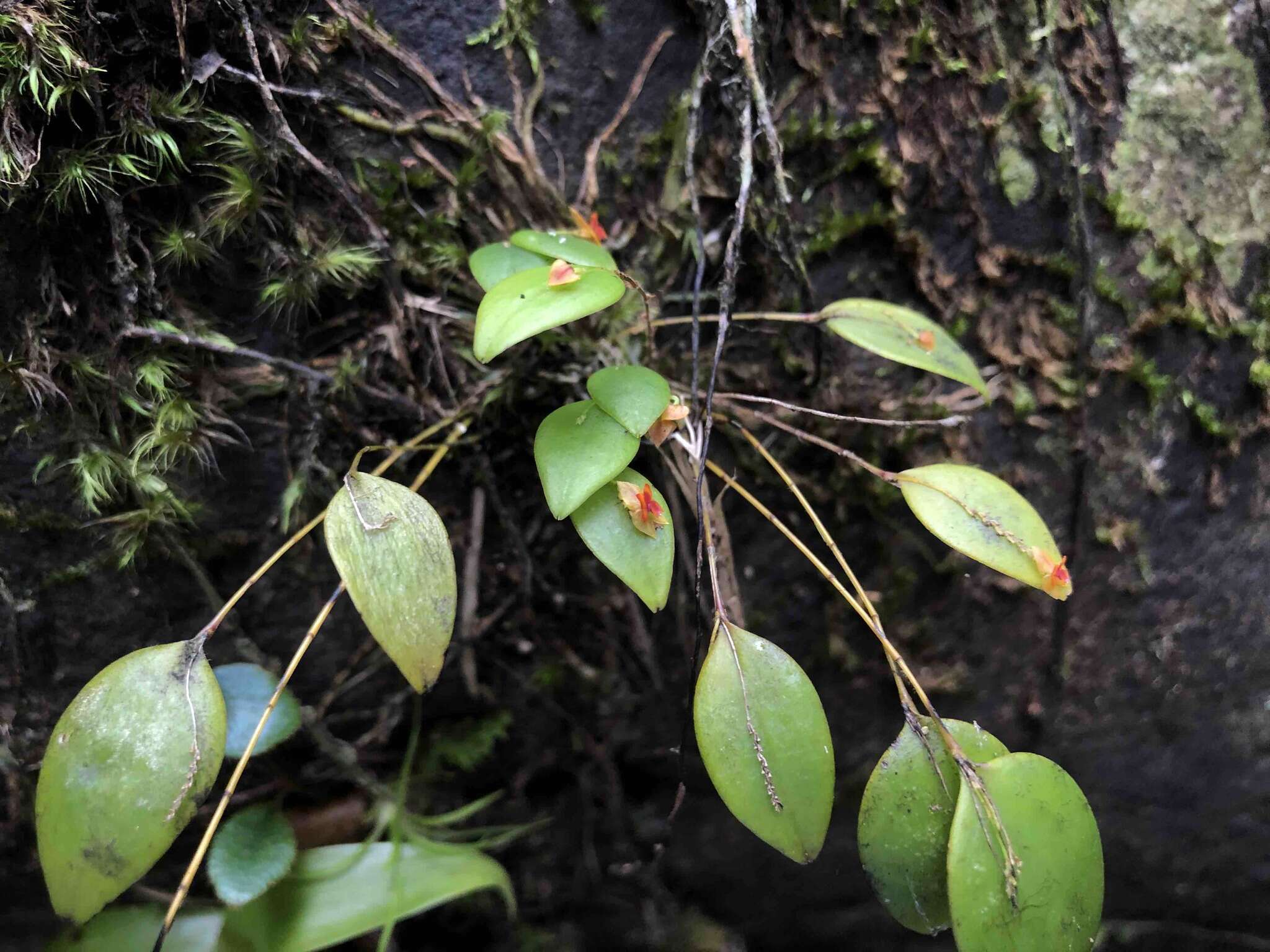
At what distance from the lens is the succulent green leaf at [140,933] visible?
0.80 metres

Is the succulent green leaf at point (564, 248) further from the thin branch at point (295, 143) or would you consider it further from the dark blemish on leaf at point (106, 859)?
the dark blemish on leaf at point (106, 859)

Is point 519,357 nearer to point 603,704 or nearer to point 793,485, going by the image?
point 793,485

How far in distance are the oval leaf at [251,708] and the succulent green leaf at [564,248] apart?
0.53m

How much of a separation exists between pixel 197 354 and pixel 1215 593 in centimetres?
132

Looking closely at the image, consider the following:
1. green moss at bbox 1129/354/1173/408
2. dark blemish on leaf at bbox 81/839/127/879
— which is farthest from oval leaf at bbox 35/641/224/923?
green moss at bbox 1129/354/1173/408

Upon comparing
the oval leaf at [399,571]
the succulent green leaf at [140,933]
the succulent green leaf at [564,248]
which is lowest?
the succulent green leaf at [140,933]

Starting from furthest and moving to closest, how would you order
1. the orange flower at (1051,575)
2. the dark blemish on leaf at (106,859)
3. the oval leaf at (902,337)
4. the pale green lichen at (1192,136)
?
1. the pale green lichen at (1192,136)
2. the oval leaf at (902,337)
3. the orange flower at (1051,575)
4. the dark blemish on leaf at (106,859)

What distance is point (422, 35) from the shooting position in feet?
2.75

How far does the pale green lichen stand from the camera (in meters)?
0.90

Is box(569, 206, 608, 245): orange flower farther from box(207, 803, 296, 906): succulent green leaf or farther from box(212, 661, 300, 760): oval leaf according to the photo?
box(207, 803, 296, 906): succulent green leaf

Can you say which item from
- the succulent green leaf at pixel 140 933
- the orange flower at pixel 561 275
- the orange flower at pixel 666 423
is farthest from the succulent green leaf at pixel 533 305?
the succulent green leaf at pixel 140 933

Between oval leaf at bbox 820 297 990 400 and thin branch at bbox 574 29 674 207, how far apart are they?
0.32 m

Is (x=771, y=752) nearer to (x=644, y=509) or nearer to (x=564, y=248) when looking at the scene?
(x=644, y=509)

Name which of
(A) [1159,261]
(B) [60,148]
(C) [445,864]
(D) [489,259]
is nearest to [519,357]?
(D) [489,259]
